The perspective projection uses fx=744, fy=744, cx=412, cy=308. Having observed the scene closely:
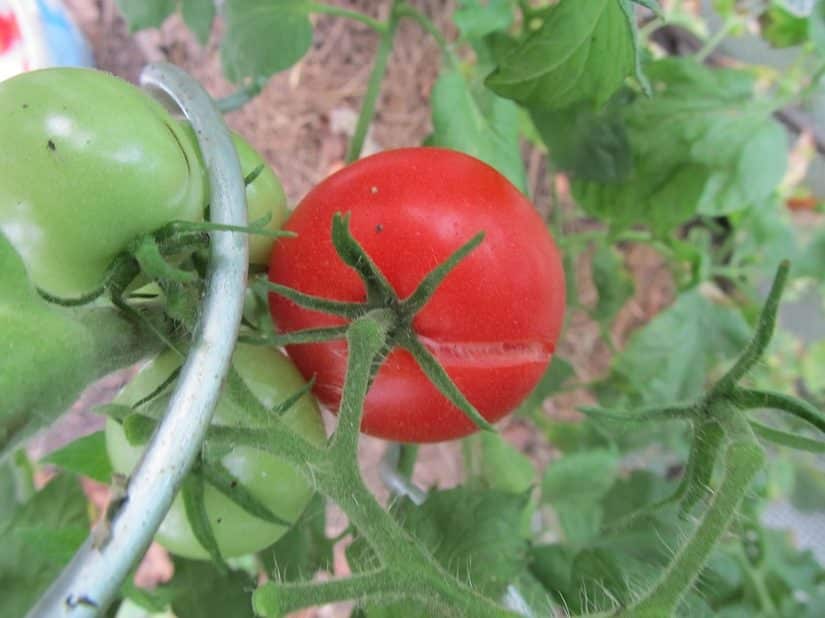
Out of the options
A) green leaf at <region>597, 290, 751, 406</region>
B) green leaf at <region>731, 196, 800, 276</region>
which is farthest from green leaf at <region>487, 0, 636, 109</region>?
green leaf at <region>731, 196, 800, 276</region>

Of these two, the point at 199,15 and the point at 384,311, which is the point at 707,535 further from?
the point at 199,15

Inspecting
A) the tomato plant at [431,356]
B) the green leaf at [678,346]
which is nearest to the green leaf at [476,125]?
the tomato plant at [431,356]

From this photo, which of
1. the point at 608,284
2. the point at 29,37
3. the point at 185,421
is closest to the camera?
the point at 185,421

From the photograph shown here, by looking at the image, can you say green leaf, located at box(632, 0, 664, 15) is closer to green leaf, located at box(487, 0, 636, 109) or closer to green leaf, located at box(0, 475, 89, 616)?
green leaf, located at box(487, 0, 636, 109)

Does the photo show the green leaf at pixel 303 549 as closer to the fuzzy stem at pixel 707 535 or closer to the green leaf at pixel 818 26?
the fuzzy stem at pixel 707 535

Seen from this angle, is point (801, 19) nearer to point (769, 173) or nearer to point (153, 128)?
point (769, 173)

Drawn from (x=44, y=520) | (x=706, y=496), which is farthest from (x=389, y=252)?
(x=44, y=520)

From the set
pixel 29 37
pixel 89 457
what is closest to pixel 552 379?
pixel 89 457

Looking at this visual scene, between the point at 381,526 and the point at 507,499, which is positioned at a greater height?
the point at 381,526
